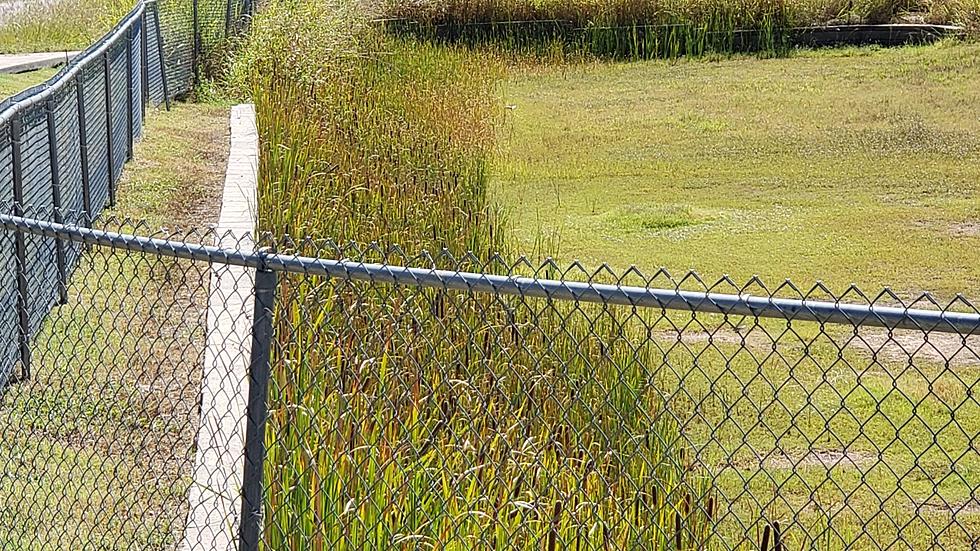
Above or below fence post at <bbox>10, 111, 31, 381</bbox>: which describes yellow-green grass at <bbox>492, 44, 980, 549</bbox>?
below

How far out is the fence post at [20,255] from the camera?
193 inches

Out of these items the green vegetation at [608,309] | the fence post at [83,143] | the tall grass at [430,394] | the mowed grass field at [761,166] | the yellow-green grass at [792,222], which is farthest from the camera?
the mowed grass field at [761,166]

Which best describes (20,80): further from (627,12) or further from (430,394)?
(430,394)

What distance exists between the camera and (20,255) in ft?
16.4

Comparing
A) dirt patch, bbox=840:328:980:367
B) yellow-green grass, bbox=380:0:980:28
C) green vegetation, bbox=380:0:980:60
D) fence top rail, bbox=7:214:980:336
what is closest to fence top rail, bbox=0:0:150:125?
fence top rail, bbox=7:214:980:336

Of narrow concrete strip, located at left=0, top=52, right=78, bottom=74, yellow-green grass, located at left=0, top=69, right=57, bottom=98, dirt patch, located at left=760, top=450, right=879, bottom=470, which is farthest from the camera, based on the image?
narrow concrete strip, located at left=0, top=52, right=78, bottom=74

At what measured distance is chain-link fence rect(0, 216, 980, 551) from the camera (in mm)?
3207

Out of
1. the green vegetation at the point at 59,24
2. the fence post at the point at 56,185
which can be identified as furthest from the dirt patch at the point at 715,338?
the green vegetation at the point at 59,24

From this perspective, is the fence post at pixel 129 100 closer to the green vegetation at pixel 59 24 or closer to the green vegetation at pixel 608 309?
the green vegetation at pixel 608 309

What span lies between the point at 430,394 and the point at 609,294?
1.39m

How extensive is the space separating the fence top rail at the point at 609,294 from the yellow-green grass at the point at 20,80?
→ 995 centimetres

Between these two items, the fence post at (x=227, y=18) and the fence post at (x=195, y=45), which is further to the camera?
the fence post at (x=227, y=18)

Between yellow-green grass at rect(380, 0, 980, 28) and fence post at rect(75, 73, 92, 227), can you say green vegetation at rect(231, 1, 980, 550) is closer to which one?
yellow-green grass at rect(380, 0, 980, 28)

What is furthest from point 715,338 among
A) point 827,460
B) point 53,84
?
point 53,84
